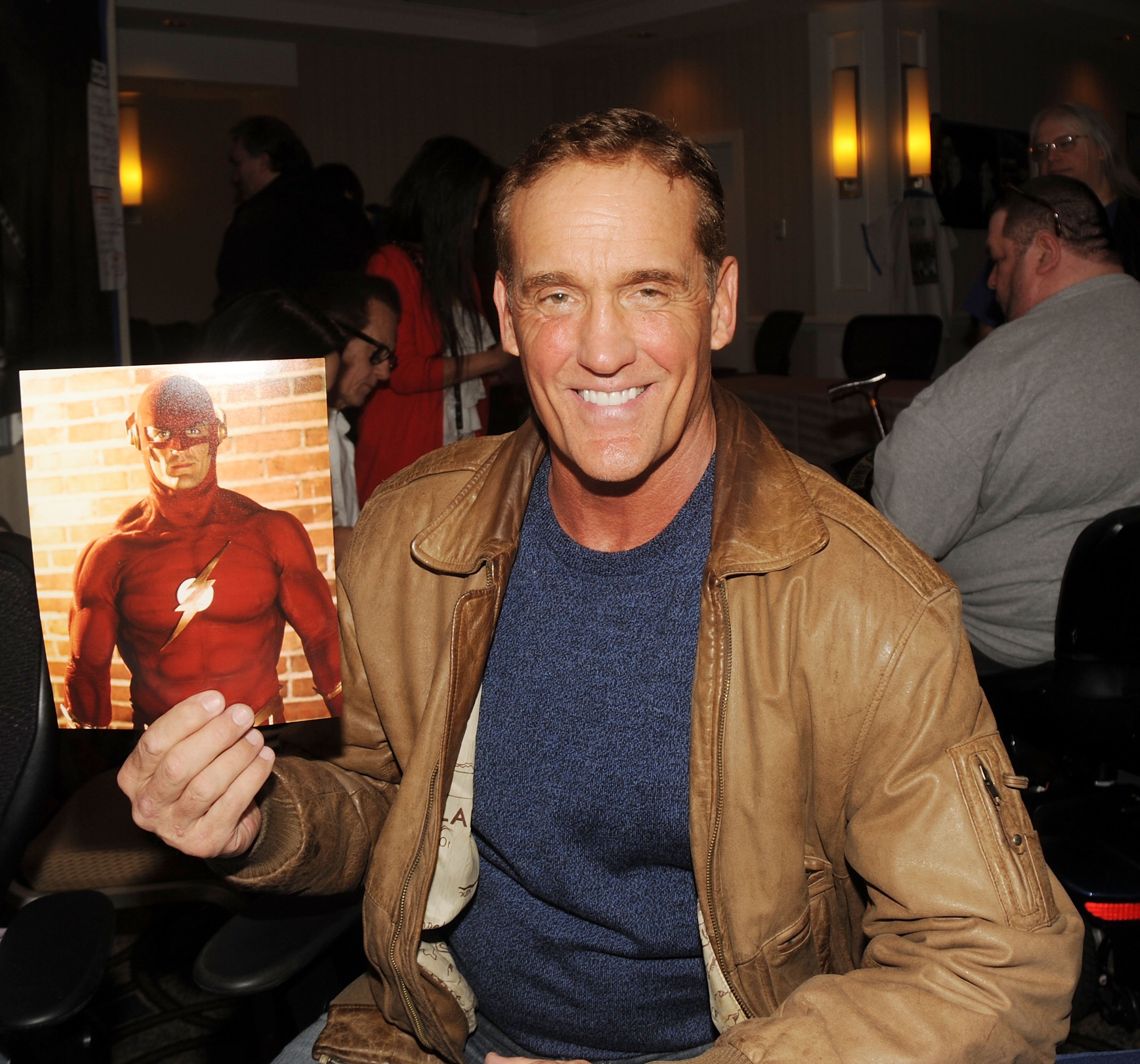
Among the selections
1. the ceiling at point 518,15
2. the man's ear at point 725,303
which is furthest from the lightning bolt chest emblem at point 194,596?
the ceiling at point 518,15

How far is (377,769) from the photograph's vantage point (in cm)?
132

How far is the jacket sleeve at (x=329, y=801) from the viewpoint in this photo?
1.13 m

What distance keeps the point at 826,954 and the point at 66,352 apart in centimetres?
238

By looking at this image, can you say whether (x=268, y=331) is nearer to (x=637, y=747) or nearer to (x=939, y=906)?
(x=637, y=747)

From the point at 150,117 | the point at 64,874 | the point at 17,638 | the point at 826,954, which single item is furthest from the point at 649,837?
the point at 150,117

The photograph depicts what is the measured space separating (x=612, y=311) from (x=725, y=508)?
0.76 ft

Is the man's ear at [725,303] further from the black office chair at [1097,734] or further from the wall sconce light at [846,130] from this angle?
the wall sconce light at [846,130]

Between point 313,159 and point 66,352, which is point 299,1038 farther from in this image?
point 313,159

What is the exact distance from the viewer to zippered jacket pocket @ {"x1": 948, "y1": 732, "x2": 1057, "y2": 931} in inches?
38.2

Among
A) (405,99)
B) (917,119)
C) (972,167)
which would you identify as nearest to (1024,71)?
(972,167)

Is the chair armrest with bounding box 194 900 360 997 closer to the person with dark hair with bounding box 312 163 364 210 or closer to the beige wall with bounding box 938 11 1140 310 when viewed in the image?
the person with dark hair with bounding box 312 163 364 210

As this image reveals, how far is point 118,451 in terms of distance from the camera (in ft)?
2.94

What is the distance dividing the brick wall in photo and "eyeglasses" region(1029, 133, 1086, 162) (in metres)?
3.04

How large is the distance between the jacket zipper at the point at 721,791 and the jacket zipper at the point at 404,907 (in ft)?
0.94
